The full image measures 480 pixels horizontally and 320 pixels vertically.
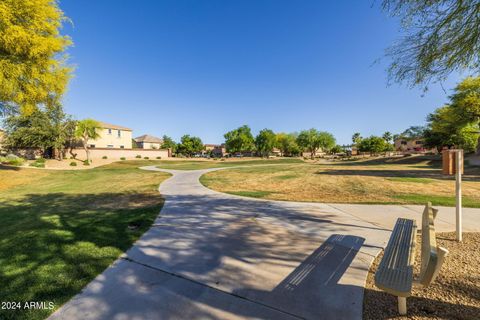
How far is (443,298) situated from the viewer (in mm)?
2627

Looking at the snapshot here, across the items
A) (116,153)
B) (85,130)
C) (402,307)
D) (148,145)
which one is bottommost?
(402,307)

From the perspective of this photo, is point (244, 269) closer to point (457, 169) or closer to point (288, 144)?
point (457, 169)

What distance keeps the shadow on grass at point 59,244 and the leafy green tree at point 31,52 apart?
8162 mm

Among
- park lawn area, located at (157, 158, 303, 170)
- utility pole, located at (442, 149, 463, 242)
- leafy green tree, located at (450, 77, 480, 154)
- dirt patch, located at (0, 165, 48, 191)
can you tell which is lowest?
dirt patch, located at (0, 165, 48, 191)

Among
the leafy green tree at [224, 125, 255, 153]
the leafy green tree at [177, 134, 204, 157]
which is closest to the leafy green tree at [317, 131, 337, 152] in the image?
the leafy green tree at [224, 125, 255, 153]

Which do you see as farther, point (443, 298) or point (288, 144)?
point (288, 144)

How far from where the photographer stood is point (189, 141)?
240 feet

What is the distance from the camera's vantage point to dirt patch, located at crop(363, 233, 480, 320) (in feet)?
7.78

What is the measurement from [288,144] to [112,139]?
200 ft

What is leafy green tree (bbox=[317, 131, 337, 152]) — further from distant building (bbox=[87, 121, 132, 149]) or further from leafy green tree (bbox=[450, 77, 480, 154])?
distant building (bbox=[87, 121, 132, 149])

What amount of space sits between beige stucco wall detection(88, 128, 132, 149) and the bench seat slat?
5328 cm

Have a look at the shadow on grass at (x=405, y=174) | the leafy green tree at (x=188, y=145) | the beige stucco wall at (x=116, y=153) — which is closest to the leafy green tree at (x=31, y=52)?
the shadow on grass at (x=405, y=174)

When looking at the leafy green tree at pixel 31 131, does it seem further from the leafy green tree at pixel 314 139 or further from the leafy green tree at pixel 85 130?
the leafy green tree at pixel 314 139

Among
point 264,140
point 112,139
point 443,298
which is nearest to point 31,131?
point 112,139
